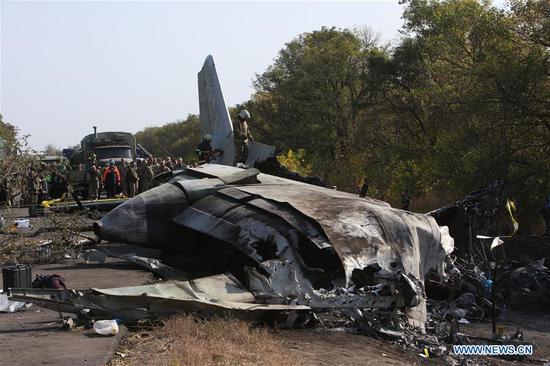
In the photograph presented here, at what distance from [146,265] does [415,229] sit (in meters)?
4.16

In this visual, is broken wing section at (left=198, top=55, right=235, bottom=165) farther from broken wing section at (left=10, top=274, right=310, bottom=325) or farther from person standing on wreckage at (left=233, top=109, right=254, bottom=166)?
broken wing section at (left=10, top=274, right=310, bottom=325)

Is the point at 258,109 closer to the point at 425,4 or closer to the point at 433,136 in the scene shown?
the point at 425,4

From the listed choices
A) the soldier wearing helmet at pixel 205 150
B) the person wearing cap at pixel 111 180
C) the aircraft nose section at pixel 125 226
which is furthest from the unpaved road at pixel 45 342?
the person wearing cap at pixel 111 180

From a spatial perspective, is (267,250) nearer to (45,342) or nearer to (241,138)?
(45,342)

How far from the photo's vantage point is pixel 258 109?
4738cm

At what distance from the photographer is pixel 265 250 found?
9.36 metres

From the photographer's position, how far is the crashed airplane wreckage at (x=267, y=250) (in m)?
7.77

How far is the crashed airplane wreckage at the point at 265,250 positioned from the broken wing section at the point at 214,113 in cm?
527

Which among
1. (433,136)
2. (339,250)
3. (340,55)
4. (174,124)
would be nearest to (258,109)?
(340,55)

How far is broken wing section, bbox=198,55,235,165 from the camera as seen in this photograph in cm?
1806

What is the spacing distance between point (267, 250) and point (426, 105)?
21813 millimetres

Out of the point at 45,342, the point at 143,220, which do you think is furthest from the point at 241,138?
the point at 45,342

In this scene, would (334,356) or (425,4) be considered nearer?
(334,356)

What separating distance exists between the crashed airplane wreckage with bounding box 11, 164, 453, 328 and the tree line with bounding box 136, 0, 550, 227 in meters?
3.93
